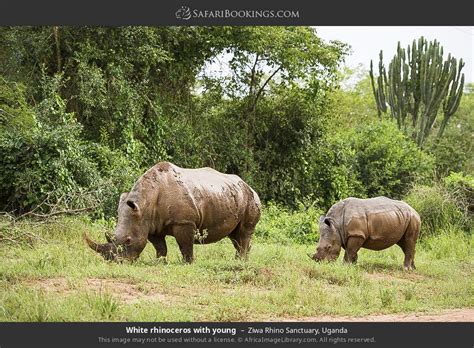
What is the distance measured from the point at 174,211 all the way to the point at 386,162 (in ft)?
43.9

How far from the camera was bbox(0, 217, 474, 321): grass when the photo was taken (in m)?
8.06

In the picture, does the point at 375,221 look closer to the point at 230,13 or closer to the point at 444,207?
the point at 230,13

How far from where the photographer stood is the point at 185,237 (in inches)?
429

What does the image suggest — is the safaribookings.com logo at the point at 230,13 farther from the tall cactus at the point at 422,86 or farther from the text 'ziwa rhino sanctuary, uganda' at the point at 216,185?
the tall cactus at the point at 422,86

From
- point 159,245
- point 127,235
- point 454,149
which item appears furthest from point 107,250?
point 454,149

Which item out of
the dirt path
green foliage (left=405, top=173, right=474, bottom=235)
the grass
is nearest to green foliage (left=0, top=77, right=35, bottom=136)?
the grass

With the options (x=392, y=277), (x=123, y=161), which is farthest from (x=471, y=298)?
(x=123, y=161)

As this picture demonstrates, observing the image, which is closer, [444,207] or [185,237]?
[185,237]

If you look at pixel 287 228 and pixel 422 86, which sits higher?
pixel 422 86

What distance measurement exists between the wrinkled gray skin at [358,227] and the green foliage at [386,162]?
9.96 metres

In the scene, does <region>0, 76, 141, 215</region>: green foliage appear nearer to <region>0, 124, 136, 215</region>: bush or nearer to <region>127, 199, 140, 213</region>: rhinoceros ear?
<region>0, 124, 136, 215</region>: bush

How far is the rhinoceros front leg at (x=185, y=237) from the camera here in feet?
35.6

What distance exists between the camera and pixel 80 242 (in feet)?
39.8
